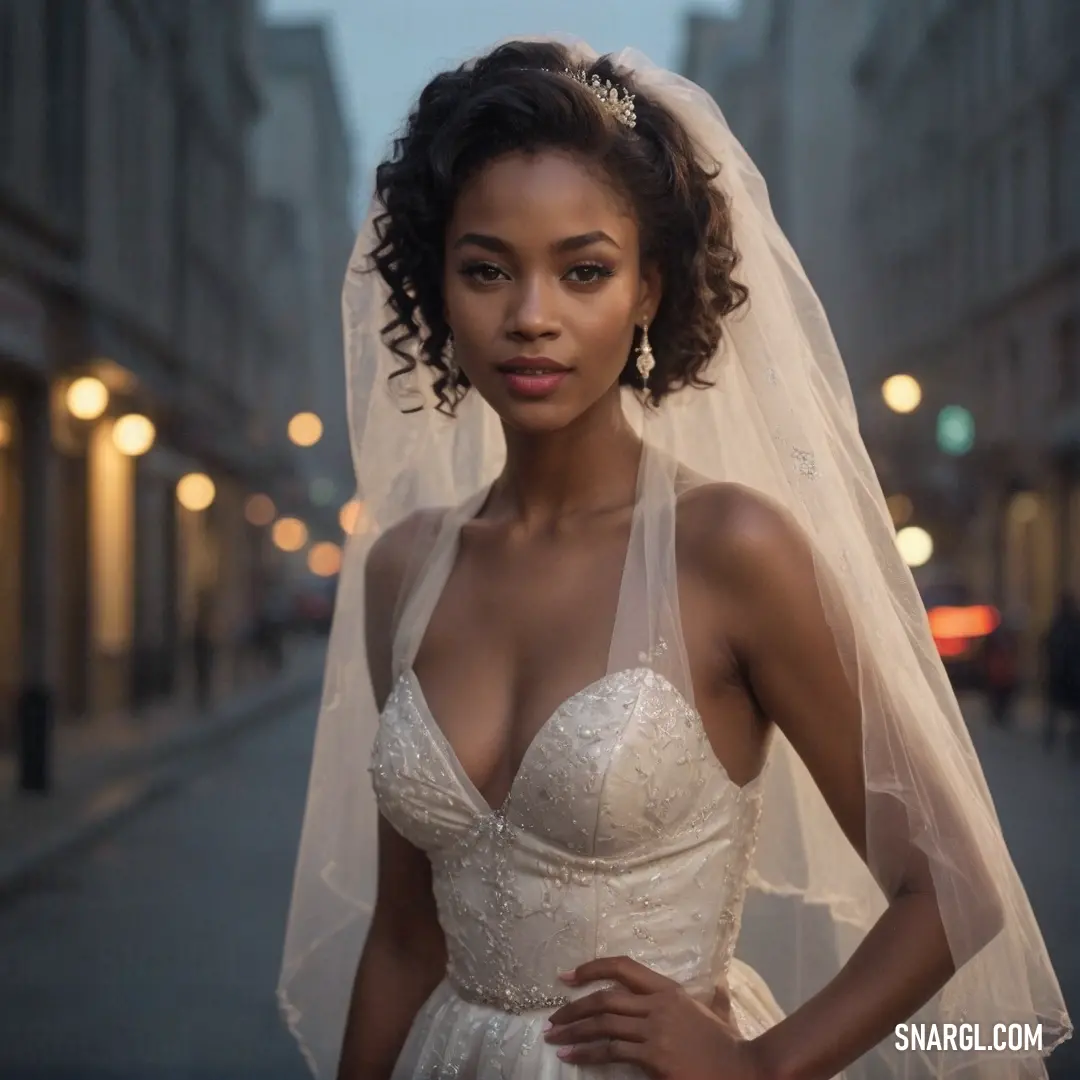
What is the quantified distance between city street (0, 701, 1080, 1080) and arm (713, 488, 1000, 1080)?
175 inches

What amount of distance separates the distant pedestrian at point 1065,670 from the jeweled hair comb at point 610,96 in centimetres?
1677

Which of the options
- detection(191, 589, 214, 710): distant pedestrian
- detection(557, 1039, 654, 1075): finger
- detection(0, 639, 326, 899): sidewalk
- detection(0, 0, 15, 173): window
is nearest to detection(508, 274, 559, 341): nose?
detection(557, 1039, 654, 1075): finger

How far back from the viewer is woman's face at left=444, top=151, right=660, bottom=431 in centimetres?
236

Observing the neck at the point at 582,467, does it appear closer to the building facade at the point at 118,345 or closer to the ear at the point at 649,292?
the ear at the point at 649,292

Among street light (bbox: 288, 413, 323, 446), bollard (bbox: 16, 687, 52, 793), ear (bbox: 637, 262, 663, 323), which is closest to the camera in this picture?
ear (bbox: 637, 262, 663, 323)

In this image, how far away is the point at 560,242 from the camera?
92.8 inches

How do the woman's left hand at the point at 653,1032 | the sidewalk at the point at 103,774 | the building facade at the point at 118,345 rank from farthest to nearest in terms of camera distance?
the building facade at the point at 118,345 → the sidewalk at the point at 103,774 → the woman's left hand at the point at 653,1032

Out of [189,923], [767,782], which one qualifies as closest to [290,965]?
[767,782]

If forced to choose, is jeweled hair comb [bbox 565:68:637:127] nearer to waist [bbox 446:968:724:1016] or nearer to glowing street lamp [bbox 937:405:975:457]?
waist [bbox 446:968:724:1016]

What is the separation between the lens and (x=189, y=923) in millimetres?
9500

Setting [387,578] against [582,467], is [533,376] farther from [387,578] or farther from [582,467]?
[387,578]

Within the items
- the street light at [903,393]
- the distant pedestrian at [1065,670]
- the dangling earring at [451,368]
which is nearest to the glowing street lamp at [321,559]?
the street light at [903,393]

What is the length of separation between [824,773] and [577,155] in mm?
848

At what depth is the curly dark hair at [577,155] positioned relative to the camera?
240cm
